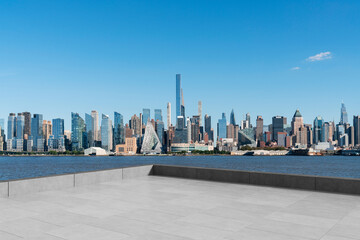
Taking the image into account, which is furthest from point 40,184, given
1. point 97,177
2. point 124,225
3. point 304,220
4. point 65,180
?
point 304,220

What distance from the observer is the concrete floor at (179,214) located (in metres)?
7.14

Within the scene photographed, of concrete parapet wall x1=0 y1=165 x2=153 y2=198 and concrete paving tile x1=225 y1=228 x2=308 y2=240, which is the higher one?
concrete parapet wall x1=0 y1=165 x2=153 y2=198

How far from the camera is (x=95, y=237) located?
22.4ft

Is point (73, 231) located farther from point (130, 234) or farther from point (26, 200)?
point (26, 200)

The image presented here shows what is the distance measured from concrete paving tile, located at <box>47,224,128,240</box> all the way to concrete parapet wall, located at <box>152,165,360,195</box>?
8.63 metres

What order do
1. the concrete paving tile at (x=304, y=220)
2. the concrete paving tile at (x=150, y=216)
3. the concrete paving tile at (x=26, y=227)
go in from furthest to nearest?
1. the concrete paving tile at (x=150, y=216)
2. the concrete paving tile at (x=304, y=220)
3. the concrete paving tile at (x=26, y=227)

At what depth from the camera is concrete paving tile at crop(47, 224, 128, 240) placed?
6832 mm

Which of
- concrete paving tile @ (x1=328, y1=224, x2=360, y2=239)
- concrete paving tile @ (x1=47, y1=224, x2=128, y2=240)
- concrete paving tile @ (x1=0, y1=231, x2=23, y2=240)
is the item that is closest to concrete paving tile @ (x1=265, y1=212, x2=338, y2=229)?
concrete paving tile @ (x1=328, y1=224, x2=360, y2=239)

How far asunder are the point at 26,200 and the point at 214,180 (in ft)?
26.8

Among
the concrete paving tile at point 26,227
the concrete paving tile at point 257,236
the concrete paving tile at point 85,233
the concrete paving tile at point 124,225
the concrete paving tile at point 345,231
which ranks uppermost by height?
the concrete paving tile at point 26,227

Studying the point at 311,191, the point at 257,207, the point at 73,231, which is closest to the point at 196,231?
the point at 73,231

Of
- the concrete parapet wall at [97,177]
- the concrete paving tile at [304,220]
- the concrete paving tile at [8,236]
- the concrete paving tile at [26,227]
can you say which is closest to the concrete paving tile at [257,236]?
the concrete paving tile at [304,220]

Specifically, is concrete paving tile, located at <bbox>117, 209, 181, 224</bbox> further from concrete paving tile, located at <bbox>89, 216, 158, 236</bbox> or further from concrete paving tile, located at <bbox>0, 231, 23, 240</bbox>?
concrete paving tile, located at <bbox>0, 231, 23, 240</bbox>

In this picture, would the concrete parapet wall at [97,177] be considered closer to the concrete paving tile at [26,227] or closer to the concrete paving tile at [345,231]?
the concrete paving tile at [26,227]
